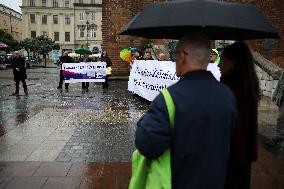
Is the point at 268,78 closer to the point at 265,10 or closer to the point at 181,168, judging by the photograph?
the point at 265,10

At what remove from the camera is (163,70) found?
1162 cm

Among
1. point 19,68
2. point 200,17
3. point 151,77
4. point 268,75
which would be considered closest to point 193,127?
point 200,17

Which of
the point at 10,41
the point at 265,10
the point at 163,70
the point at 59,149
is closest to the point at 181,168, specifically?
the point at 59,149

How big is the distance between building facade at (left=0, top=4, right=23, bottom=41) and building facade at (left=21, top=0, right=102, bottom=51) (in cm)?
336

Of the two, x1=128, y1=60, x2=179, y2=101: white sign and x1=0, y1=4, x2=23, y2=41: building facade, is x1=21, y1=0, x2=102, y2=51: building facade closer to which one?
x1=0, y1=4, x2=23, y2=41: building facade

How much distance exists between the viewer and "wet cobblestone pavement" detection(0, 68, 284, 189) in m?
5.22

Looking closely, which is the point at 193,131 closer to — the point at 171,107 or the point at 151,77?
the point at 171,107

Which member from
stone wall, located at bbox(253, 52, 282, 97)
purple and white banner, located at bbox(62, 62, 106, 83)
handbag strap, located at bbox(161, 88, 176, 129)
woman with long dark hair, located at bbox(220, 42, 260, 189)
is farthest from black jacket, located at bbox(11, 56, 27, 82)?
handbag strap, located at bbox(161, 88, 176, 129)

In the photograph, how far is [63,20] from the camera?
3826 inches

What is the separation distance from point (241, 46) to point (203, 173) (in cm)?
112

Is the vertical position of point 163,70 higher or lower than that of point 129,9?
lower

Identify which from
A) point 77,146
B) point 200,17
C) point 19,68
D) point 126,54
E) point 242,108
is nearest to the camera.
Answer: point 200,17

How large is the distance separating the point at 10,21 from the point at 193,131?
9764 centimetres

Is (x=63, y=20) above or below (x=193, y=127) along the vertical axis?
above
